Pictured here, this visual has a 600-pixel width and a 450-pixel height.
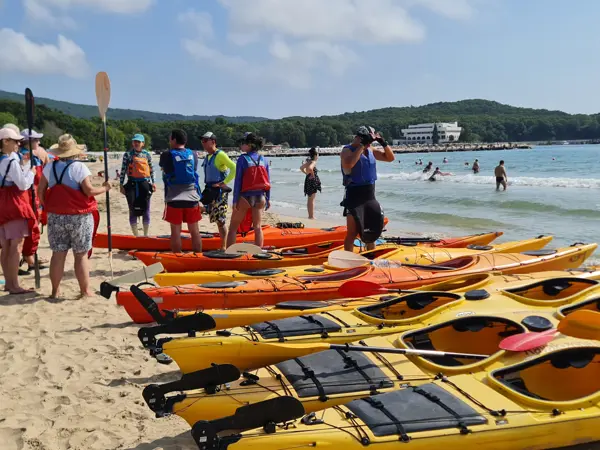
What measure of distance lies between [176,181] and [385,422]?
4.90 meters

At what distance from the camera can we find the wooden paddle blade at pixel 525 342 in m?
3.39

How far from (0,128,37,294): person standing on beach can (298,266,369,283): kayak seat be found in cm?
290

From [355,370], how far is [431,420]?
68 cm

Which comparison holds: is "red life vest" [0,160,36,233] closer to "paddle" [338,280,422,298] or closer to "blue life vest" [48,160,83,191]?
"blue life vest" [48,160,83,191]

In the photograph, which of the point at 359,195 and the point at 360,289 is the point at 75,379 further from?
the point at 359,195

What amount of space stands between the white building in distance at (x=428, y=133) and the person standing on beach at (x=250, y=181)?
122m

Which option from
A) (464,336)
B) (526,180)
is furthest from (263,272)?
(526,180)

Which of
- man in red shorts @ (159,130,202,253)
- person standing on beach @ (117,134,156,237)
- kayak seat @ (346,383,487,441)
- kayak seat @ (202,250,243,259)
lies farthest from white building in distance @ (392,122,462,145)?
kayak seat @ (346,383,487,441)

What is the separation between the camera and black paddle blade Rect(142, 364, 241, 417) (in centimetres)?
309

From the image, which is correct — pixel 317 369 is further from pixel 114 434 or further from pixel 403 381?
A: pixel 114 434

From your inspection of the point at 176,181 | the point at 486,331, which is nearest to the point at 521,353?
the point at 486,331

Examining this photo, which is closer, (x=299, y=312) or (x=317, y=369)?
(x=317, y=369)

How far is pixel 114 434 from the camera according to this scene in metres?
3.38

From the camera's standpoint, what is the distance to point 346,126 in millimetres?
126312
